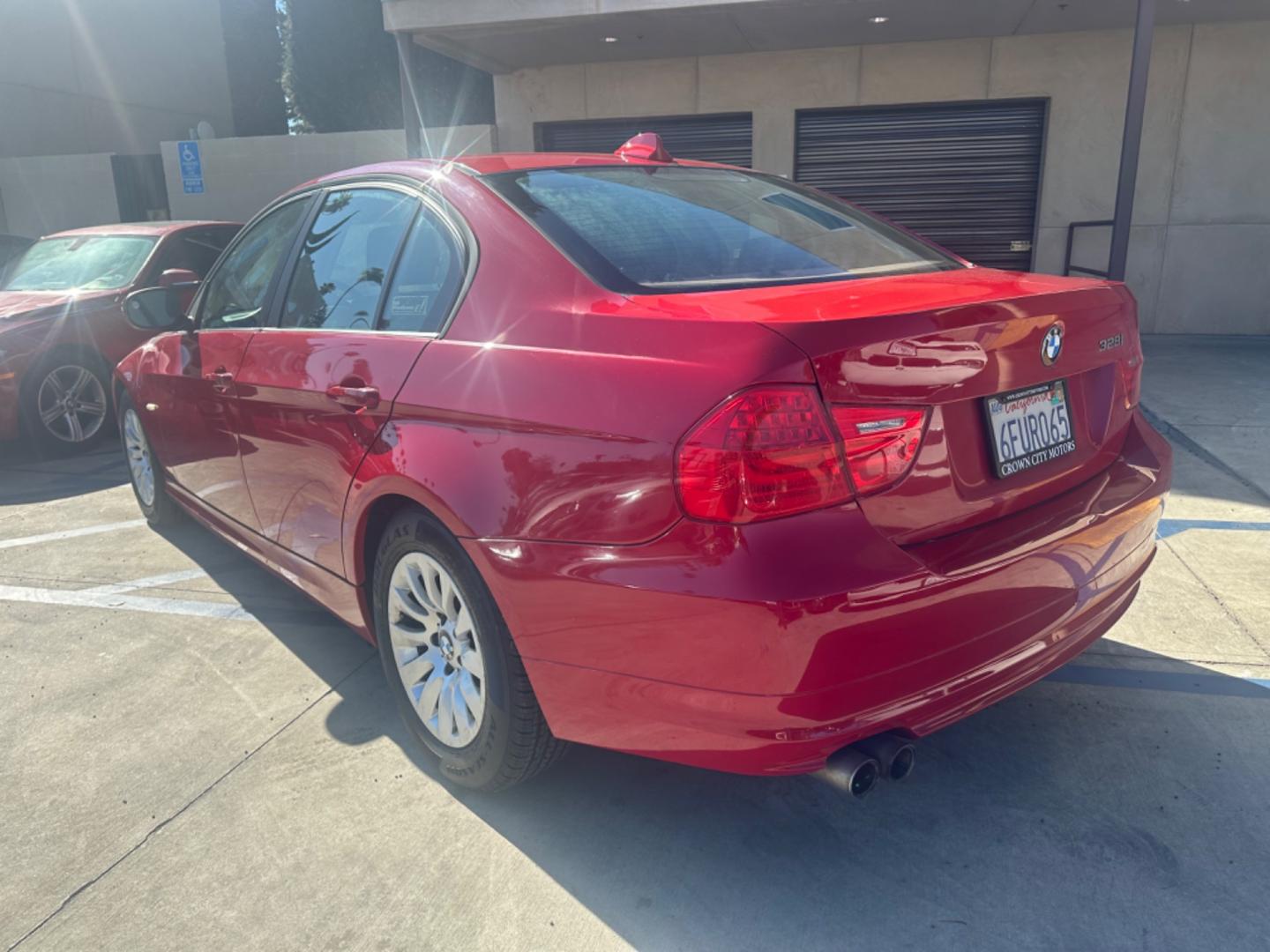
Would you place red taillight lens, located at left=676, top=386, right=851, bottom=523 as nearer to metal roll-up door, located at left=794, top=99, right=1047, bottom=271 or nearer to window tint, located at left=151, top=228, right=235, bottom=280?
window tint, located at left=151, top=228, right=235, bottom=280

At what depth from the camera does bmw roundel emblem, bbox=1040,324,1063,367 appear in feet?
Result: 7.30

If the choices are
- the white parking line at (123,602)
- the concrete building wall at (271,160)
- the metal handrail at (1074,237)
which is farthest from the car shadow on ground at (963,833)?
the concrete building wall at (271,160)

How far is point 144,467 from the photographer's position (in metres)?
4.83

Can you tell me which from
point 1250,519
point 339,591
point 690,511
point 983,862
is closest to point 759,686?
point 690,511

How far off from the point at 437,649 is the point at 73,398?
217 inches

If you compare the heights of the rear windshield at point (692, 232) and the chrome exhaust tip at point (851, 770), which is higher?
the rear windshield at point (692, 232)

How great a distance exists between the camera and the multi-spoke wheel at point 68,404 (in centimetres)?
662

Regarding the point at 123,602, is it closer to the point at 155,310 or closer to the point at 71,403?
the point at 155,310

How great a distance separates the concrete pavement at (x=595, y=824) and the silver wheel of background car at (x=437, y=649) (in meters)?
0.22

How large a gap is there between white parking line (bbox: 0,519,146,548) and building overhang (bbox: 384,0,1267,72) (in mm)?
7038

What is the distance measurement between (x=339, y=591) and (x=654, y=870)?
130cm

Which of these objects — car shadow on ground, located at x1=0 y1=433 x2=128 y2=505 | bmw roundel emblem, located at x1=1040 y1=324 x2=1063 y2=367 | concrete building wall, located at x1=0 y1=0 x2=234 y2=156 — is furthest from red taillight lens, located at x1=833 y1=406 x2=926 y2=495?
concrete building wall, located at x1=0 y1=0 x2=234 y2=156

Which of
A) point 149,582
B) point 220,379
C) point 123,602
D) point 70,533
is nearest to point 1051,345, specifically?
point 220,379

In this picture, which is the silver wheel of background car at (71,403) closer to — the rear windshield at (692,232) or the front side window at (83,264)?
the front side window at (83,264)
